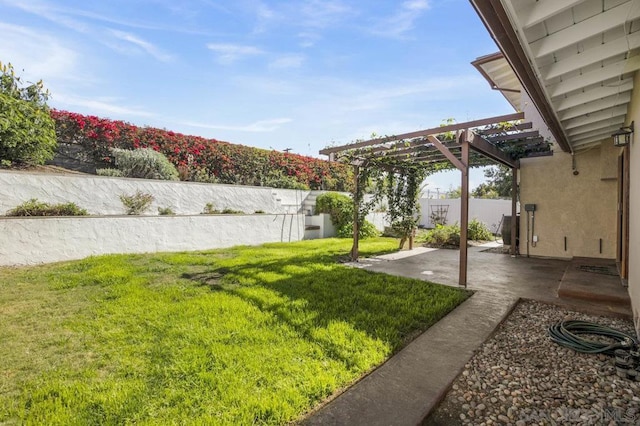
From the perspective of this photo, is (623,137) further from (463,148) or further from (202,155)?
(202,155)

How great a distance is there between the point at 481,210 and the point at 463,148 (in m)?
12.9

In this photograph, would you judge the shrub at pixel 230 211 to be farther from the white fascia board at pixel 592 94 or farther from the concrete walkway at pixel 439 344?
the white fascia board at pixel 592 94

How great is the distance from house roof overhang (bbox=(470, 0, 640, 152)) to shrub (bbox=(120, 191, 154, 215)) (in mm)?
8863

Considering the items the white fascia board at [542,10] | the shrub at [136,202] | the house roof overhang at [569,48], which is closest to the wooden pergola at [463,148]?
the house roof overhang at [569,48]

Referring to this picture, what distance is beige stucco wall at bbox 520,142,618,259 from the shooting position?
726 centimetres

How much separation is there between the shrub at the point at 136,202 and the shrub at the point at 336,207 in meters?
6.40

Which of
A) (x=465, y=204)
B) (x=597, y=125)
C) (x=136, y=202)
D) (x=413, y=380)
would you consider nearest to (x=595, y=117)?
(x=597, y=125)

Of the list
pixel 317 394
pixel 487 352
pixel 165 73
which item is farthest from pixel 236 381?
pixel 165 73

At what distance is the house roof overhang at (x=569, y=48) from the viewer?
2445mm

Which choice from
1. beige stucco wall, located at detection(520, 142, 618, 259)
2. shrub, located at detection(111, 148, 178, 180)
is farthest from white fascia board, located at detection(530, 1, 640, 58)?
shrub, located at detection(111, 148, 178, 180)

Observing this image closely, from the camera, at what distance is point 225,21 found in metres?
7.05

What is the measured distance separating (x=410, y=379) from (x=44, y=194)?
8.98m

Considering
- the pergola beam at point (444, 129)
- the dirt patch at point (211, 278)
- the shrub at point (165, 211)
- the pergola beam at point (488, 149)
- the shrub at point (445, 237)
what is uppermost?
the pergola beam at point (444, 129)

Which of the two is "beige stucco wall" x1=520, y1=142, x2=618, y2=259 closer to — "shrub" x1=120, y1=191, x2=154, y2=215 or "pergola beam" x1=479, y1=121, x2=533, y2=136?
"pergola beam" x1=479, y1=121, x2=533, y2=136
